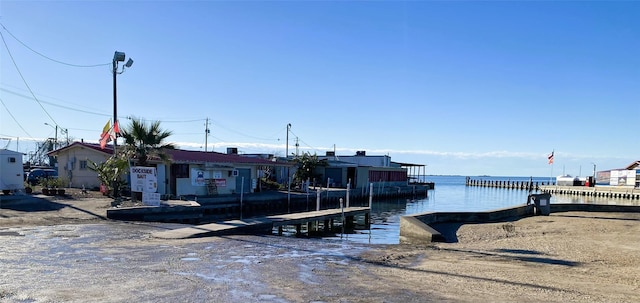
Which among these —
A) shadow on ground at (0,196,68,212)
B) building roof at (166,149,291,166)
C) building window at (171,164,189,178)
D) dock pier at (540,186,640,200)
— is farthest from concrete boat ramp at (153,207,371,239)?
dock pier at (540,186,640,200)

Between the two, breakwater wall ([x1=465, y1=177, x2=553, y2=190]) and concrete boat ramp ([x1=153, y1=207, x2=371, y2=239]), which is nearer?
concrete boat ramp ([x1=153, y1=207, x2=371, y2=239])

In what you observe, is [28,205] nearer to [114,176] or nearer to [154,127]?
[114,176]

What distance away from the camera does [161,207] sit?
886 inches

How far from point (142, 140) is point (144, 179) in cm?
333

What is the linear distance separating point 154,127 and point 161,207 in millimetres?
5355

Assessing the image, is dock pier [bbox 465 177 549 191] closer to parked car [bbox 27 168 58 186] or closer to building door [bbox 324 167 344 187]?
building door [bbox 324 167 344 187]

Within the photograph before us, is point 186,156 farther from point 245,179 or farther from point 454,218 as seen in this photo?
point 454,218

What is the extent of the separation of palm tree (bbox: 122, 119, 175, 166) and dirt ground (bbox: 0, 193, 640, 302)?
283 inches

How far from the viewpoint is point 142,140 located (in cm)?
2561

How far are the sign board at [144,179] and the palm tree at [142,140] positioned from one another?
2.42 m

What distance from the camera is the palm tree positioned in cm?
2541

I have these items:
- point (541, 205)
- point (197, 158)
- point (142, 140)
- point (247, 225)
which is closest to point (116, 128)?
point (142, 140)

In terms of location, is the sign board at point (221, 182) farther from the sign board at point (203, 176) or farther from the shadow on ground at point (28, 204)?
the shadow on ground at point (28, 204)

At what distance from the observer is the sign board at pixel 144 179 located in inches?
901
